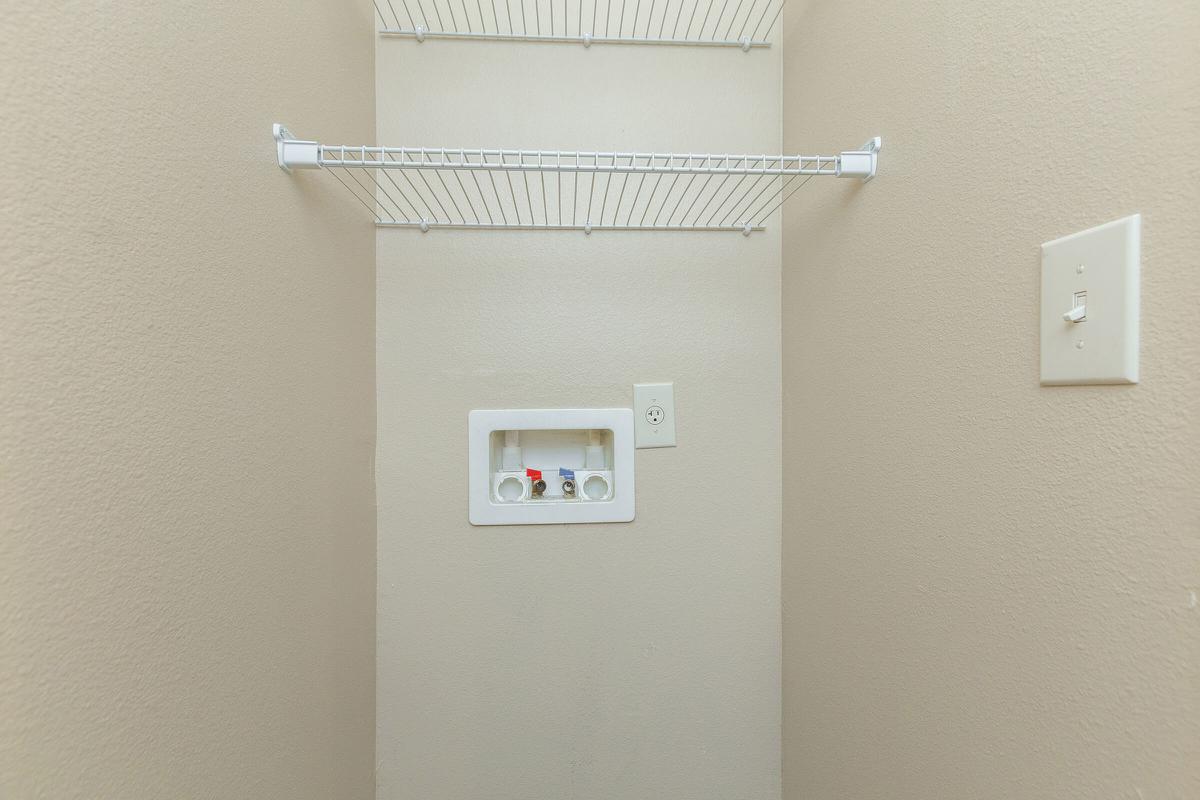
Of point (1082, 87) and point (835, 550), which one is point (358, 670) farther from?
point (1082, 87)

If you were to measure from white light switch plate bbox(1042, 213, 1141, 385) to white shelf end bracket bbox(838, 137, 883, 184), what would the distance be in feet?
1.05

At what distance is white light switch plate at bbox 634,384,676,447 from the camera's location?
3.40ft

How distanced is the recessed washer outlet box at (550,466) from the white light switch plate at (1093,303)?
682 mm

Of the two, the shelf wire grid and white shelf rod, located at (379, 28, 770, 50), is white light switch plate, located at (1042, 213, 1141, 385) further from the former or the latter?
white shelf rod, located at (379, 28, 770, 50)

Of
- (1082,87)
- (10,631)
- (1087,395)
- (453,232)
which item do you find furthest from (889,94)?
(10,631)

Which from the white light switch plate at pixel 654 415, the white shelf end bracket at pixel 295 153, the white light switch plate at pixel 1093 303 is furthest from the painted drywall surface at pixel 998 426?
the white shelf end bracket at pixel 295 153

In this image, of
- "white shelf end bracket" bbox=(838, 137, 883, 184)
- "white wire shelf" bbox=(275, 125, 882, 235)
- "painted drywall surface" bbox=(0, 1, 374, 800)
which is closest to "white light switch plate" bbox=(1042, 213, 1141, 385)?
"white shelf end bracket" bbox=(838, 137, 883, 184)

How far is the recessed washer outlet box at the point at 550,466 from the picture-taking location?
1016 mm

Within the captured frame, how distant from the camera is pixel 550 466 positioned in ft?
3.54

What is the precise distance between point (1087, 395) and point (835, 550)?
1.62 ft

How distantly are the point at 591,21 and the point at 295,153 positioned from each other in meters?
0.66

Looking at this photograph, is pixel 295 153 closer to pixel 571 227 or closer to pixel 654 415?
pixel 571 227

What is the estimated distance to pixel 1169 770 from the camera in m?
0.37

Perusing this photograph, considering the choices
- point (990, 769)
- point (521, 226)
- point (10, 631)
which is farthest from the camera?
point (521, 226)
